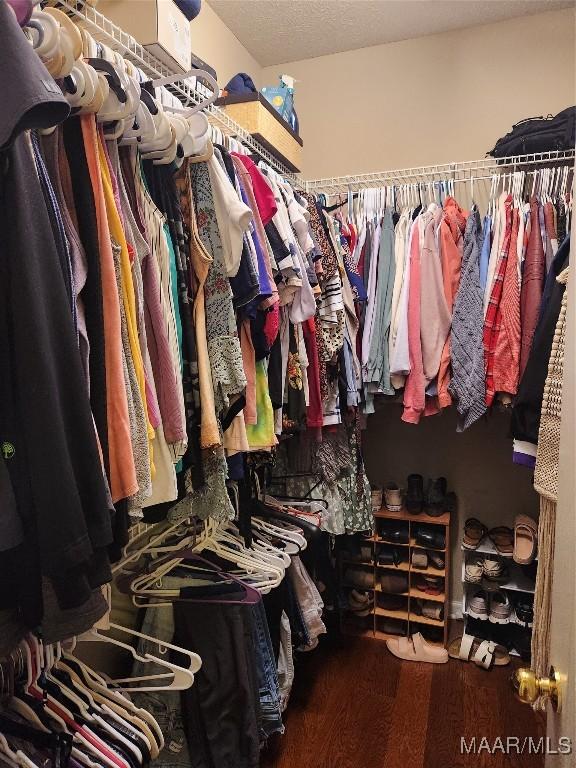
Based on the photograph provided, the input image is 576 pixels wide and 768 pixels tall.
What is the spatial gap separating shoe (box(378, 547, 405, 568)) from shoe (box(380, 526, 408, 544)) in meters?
0.07

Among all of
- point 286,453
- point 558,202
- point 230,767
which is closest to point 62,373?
point 230,767

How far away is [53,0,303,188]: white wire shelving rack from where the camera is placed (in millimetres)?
1035

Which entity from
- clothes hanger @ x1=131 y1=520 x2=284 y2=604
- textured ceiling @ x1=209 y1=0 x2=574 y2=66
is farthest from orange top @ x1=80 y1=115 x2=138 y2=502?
textured ceiling @ x1=209 y1=0 x2=574 y2=66

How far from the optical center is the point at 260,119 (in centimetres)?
179

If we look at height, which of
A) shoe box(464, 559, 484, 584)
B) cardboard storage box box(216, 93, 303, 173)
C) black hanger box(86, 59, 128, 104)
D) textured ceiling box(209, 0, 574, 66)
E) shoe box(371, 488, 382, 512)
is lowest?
shoe box(464, 559, 484, 584)

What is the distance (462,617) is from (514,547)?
587 millimetres

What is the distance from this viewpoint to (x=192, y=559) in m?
1.50

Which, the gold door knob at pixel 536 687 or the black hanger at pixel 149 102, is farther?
the black hanger at pixel 149 102

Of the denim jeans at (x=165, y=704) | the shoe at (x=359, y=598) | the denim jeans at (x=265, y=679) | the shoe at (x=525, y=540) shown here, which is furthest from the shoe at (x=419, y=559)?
the denim jeans at (x=165, y=704)

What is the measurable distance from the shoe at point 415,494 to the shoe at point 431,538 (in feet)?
0.32

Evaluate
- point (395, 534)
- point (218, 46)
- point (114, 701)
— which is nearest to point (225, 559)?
point (114, 701)

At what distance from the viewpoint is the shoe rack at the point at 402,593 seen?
2359mm

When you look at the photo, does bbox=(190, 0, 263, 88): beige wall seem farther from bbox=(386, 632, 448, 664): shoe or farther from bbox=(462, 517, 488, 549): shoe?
bbox=(386, 632, 448, 664): shoe

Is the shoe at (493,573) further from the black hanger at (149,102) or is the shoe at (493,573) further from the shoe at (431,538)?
the black hanger at (149,102)
